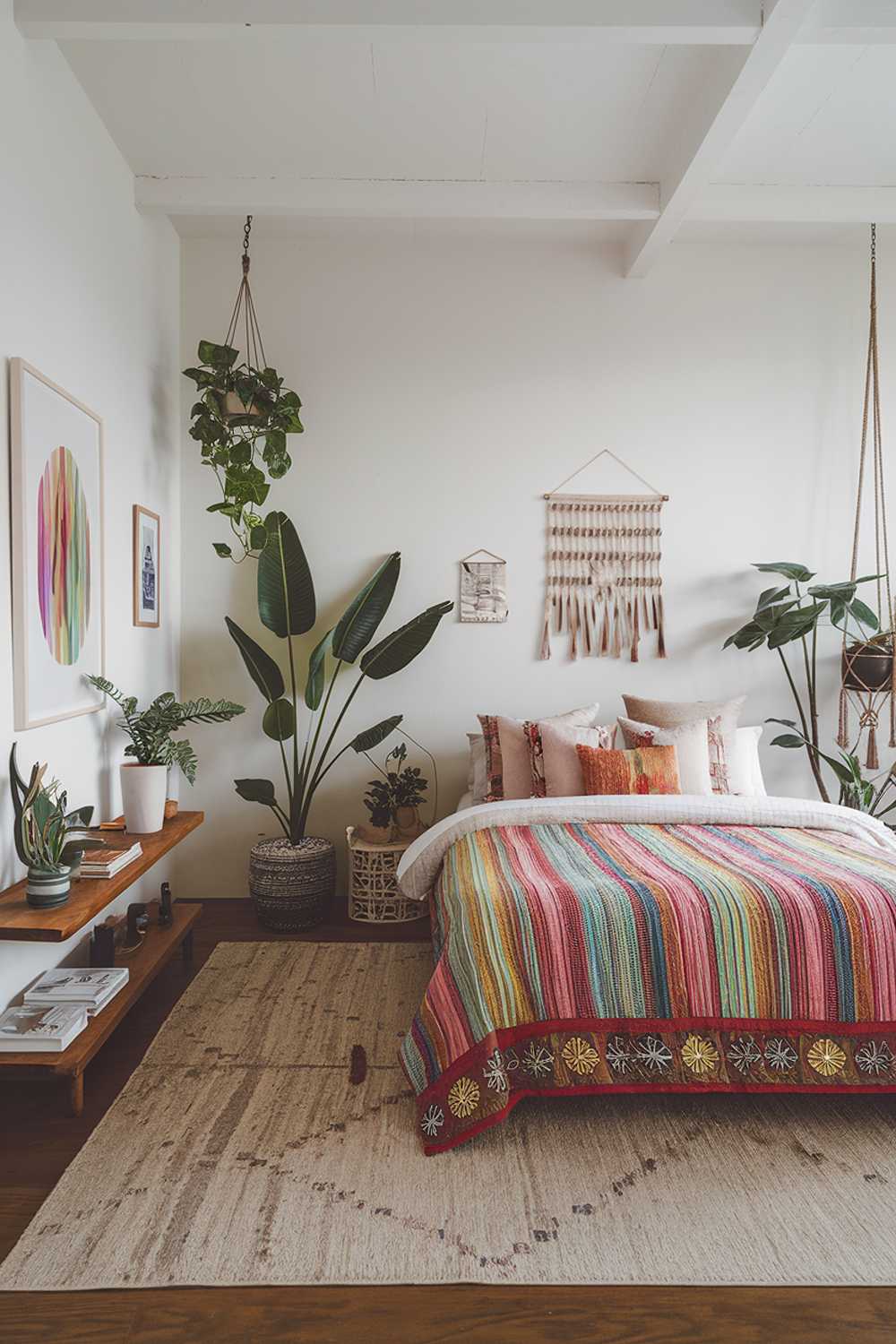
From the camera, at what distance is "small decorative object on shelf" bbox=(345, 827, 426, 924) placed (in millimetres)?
3820

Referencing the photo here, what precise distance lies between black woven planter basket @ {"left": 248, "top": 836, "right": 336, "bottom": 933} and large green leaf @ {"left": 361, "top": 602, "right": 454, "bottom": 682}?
85 centimetres

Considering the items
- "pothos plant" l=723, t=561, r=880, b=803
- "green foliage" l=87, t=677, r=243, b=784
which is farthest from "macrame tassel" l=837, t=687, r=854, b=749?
"green foliage" l=87, t=677, r=243, b=784

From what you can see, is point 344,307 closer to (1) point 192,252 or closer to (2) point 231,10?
(1) point 192,252

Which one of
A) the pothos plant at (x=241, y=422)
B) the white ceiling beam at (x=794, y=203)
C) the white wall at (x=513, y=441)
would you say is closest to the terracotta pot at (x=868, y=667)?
the white wall at (x=513, y=441)

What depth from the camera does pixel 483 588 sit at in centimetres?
420

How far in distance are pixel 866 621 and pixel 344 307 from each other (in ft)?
9.34

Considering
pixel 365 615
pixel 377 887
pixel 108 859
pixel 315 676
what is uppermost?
pixel 365 615

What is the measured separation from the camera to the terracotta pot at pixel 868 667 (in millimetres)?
3908

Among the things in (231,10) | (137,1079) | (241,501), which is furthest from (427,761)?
Answer: (231,10)

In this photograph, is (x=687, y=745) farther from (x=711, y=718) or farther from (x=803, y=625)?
(x=803, y=625)

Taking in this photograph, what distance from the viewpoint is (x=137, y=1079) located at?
2.42 m

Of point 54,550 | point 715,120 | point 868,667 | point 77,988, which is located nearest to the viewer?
point 77,988

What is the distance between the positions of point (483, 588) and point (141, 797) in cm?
194

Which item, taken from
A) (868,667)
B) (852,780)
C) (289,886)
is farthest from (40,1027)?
(868,667)
